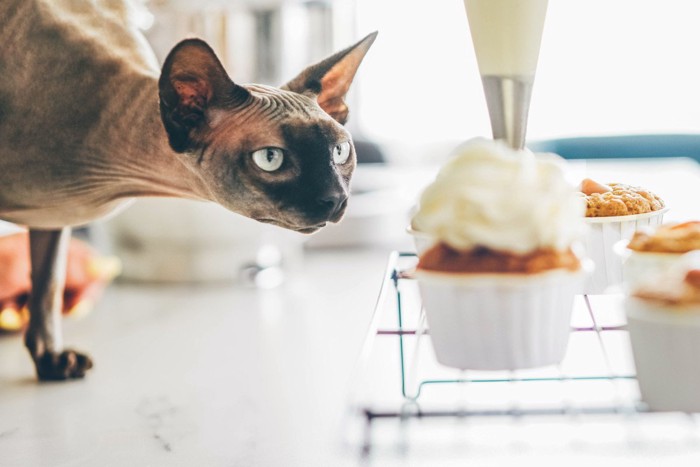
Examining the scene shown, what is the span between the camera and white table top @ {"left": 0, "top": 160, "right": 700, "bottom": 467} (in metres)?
0.65

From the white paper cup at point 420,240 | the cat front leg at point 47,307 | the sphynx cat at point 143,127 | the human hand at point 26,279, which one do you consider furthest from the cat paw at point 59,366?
the white paper cup at point 420,240

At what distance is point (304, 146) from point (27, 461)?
36 cm

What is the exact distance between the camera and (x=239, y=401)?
79cm

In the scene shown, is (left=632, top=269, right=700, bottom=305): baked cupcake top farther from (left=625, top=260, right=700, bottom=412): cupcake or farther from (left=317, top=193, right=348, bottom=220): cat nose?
(left=317, top=193, right=348, bottom=220): cat nose

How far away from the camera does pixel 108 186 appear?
60 cm

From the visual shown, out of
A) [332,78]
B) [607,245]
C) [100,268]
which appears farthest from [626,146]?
[332,78]

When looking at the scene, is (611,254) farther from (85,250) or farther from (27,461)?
(85,250)

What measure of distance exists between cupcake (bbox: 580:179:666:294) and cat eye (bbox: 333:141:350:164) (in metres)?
0.22

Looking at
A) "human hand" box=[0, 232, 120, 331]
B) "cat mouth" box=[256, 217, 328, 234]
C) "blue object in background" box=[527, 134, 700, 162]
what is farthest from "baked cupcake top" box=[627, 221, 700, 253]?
"blue object in background" box=[527, 134, 700, 162]

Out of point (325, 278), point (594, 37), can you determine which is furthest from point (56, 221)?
point (594, 37)

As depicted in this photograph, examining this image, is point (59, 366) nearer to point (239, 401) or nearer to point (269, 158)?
point (239, 401)

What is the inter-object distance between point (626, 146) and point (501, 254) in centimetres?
165

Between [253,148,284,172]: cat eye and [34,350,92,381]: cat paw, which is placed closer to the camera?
[253,148,284,172]: cat eye

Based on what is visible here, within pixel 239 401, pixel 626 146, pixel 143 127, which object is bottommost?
pixel 239 401
